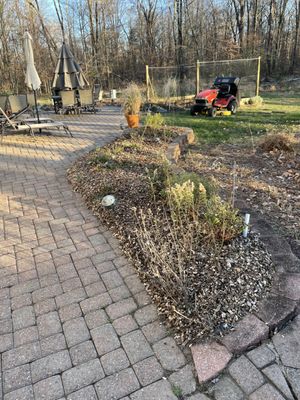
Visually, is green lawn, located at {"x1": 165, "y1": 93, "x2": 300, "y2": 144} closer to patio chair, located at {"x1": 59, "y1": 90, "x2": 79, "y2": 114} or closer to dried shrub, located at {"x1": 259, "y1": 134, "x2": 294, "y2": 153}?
dried shrub, located at {"x1": 259, "y1": 134, "x2": 294, "y2": 153}

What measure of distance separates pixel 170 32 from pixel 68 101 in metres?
14.7

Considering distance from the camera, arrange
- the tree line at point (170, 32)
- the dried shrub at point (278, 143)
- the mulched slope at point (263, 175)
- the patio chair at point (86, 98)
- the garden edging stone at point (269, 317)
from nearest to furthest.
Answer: the garden edging stone at point (269, 317), the mulched slope at point (263, 175), the dried shrub at point (278, 143), the patio chair at point (86, 98), the tree line at point (170, 32)

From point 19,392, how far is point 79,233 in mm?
1552

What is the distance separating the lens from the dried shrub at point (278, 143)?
5.20 meters

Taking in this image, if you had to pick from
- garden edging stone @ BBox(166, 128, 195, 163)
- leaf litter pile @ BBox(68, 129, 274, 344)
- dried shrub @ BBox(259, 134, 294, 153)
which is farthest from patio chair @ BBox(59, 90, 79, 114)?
leaf litter pile @ BBox(68, 129, 274, 344)

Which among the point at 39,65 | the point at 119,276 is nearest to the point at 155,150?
the point at 119,276

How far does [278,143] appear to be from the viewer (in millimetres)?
5266

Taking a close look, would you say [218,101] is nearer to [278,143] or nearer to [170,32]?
[278,143]

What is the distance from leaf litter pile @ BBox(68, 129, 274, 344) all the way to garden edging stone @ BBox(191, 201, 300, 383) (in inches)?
2.0

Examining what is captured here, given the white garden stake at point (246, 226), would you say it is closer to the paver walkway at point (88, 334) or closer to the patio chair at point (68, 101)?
the paver walkway at point (88, 334)

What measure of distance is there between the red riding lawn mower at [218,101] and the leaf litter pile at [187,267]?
6.57 meters

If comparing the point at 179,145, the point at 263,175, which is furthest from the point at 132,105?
Result: the point at 263,175

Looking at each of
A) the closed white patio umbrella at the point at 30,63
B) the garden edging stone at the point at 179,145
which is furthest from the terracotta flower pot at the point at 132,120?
the closed white patio umbrella at the point at 30,63

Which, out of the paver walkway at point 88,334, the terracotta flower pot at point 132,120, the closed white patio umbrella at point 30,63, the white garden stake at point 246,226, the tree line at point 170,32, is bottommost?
the paver walkway at point 88,334
